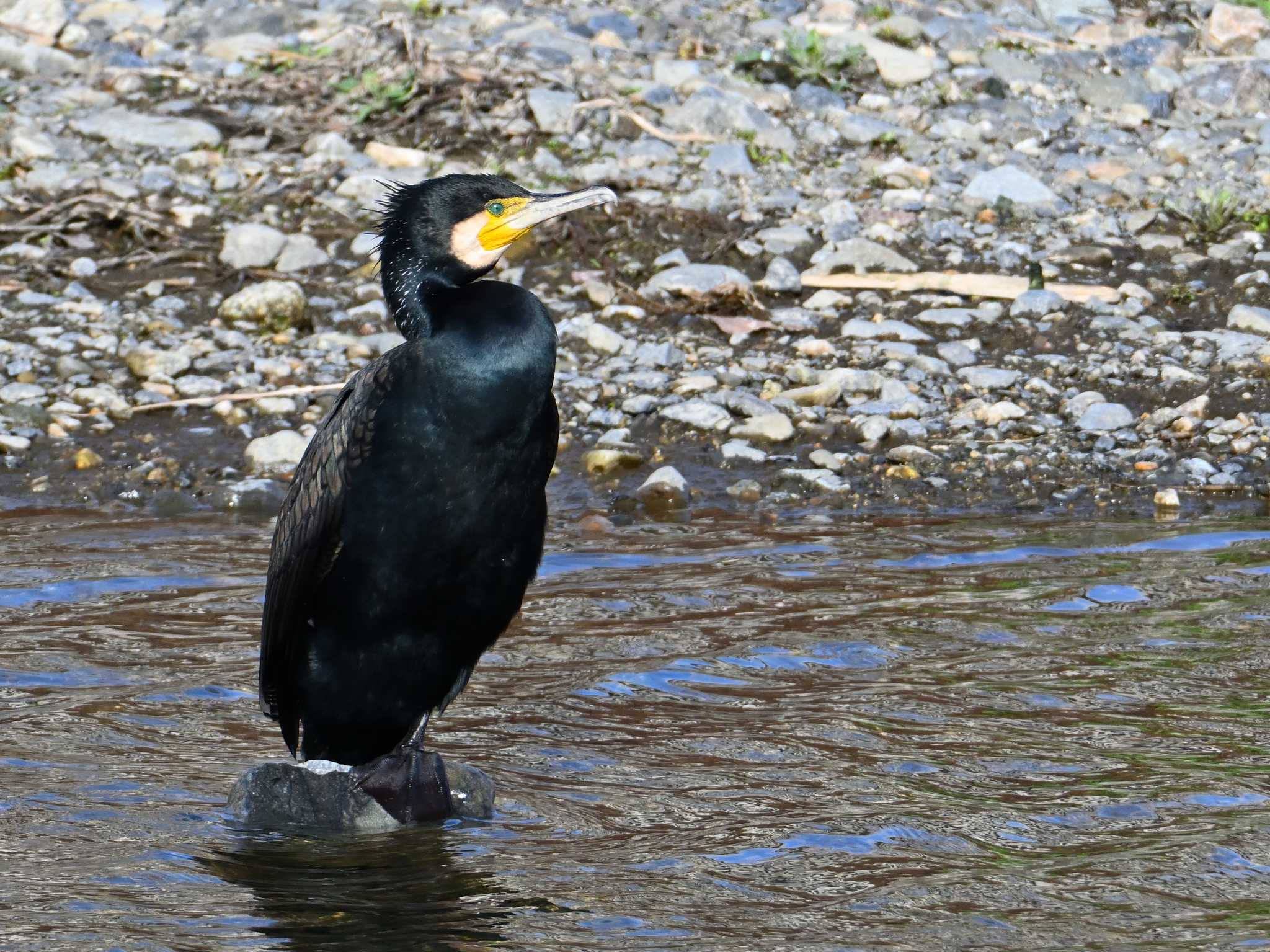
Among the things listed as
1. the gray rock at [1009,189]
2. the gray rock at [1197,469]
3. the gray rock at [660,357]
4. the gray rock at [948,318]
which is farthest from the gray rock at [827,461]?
the gray rock at [1009,189]

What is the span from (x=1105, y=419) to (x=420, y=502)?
419 cm

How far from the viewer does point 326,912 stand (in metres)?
3.84

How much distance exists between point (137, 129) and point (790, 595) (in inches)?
225

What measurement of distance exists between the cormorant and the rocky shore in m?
2.64

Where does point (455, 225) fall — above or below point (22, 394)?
above

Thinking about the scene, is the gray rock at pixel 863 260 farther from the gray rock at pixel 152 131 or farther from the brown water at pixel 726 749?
the gray rock at pixel 152 131

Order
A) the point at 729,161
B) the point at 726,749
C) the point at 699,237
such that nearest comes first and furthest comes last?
the point at 726,749 → the point at 699,237 → the point at 729,161

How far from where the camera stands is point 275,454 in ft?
25.0

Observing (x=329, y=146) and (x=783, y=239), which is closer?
(x=783, y=239)

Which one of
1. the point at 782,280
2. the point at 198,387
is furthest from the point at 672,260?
the point at 198,387

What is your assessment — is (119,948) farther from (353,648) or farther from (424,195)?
(424,195)

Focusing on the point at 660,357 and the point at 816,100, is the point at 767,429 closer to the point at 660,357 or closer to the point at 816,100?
the point at 660,357

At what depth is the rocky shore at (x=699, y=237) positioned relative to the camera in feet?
25.0

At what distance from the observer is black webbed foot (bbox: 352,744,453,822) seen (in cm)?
443
